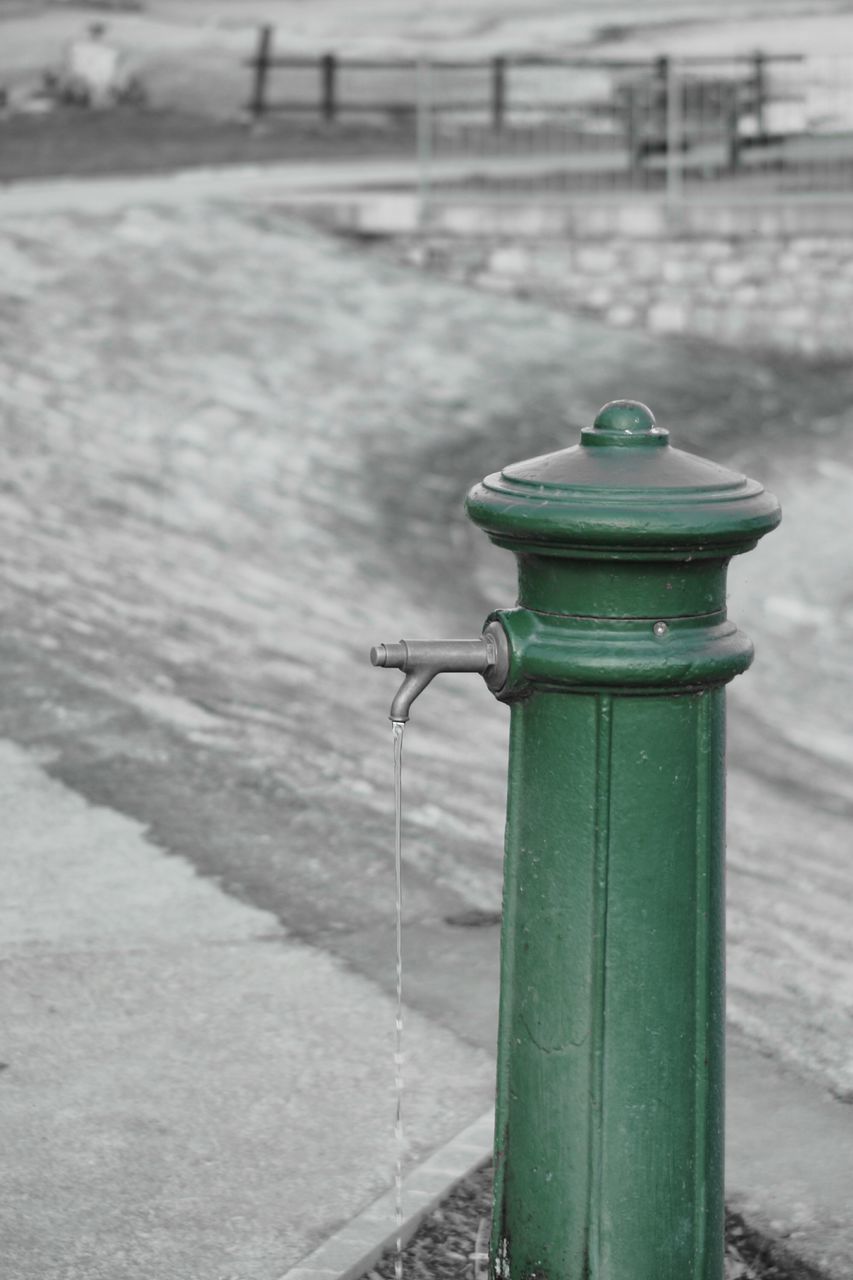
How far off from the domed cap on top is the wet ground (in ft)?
5.08

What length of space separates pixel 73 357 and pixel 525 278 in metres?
4.20

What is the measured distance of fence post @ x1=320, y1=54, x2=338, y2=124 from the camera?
862 inches

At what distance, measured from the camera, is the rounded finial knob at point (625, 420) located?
8.20 feet

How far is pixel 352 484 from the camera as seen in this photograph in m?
9.66

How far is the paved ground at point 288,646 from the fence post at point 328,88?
892 centimetres

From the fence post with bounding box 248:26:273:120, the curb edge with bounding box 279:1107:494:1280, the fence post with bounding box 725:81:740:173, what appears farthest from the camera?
the fence post with bounding box 248:26:273:120

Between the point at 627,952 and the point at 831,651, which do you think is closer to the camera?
the point at 627,952

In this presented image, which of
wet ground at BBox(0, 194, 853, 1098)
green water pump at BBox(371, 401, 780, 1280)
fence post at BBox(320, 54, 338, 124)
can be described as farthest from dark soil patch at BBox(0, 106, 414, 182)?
green water pump at BBox(371, 401, 780, 1280)

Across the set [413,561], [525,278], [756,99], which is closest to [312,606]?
[413,561]

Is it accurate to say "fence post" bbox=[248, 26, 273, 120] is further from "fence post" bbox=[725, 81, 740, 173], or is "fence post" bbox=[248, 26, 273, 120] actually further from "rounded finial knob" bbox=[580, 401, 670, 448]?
"rounded finial knob" bbox=[580, 401, 670, 448]

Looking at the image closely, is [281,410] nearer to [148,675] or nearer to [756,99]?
[148,675]

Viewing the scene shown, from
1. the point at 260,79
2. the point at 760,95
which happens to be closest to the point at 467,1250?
the point at 760,95

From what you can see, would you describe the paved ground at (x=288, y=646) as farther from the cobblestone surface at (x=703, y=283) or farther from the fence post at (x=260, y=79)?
the fence post at (x=260, y=79)

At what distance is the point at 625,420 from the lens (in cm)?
250
